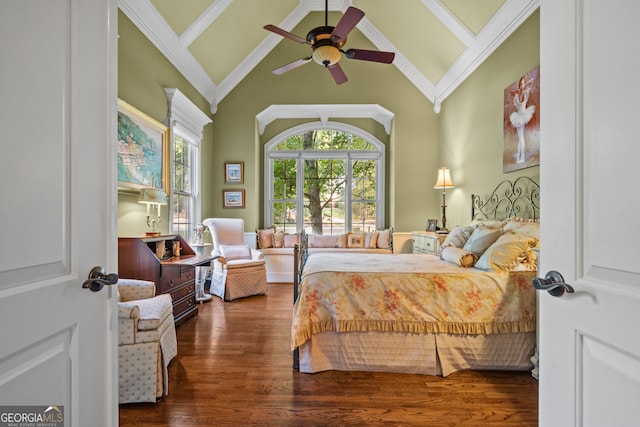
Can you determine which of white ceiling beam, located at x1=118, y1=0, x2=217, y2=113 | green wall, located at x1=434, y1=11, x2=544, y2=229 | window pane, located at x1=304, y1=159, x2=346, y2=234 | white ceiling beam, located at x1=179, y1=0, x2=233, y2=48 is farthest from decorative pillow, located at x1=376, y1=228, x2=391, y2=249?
white ceiling beam, located at x1=179, y1=0, x2=233, y2=48

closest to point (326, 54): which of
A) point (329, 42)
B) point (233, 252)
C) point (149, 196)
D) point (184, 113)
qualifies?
point (329, 42)

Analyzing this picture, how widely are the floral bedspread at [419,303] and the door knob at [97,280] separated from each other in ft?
5.02

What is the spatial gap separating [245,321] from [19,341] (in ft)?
9.26

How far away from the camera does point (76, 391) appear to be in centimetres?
90

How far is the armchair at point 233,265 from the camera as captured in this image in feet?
14.0

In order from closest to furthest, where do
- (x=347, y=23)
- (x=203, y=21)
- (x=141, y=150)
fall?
(x=347, y=23)
(x=141, y=150)
(x=203, y=21)

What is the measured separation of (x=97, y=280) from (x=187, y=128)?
3.98 metres

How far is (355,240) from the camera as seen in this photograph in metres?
5.76

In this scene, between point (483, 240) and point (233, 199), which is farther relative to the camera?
point (233, 199)

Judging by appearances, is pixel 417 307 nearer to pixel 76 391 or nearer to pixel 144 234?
pixel 76 391

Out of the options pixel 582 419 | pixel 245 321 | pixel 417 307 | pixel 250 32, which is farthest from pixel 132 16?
pixel 582 419

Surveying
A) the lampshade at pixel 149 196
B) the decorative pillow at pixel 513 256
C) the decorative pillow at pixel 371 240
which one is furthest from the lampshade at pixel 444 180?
the lampshade at pixel 149 196

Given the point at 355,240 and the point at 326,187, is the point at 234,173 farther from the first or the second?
the point at 355,240

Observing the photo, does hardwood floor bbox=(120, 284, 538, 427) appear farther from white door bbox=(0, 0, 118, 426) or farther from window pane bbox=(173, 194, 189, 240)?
window pane bbox=(173, 194, 189, 240)
